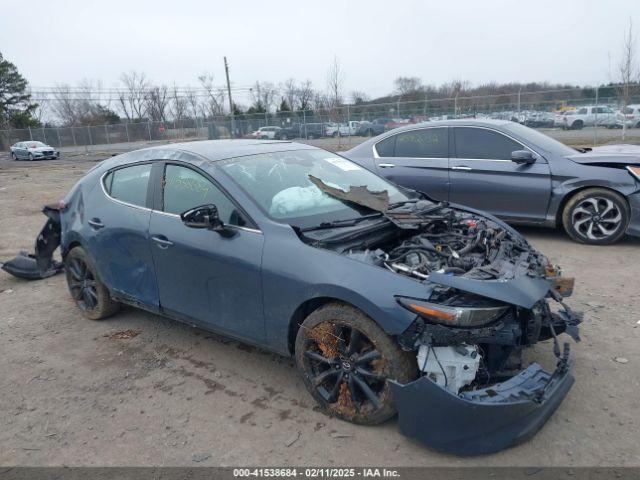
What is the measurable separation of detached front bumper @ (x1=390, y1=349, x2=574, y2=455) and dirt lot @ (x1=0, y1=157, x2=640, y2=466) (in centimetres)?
15

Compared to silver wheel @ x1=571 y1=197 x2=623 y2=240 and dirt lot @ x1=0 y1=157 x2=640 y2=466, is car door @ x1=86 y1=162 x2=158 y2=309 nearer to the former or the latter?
dirt lot @ x1=0 y1=157 x2=640 y2=466

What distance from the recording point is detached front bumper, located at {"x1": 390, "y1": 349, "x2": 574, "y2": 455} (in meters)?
2.55

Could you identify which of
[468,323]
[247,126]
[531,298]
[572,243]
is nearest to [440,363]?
[468,323]

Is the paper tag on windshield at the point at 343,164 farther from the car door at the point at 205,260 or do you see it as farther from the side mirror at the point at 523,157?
the side mirror at the point at 523,157

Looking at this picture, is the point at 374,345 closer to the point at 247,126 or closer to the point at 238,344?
the point at 238,344

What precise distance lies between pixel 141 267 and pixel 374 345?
7.16 ft

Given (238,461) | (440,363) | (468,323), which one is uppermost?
(468,323)

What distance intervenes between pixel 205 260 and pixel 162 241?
1.66ft

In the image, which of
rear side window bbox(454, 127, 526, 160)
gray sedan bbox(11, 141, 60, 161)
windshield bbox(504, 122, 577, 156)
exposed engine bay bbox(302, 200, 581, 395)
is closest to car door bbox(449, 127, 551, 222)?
rear side window bbox(454, 127, 526, 160)

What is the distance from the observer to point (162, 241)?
3.88m

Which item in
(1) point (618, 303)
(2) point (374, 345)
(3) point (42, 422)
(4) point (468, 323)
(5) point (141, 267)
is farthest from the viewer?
(1) point (618, 303)

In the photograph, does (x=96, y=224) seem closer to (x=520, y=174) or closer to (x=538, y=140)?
(x=520, y=174)

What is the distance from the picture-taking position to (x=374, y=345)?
291 cm

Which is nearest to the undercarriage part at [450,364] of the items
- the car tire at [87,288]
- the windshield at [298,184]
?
the windshield at [298,184]
